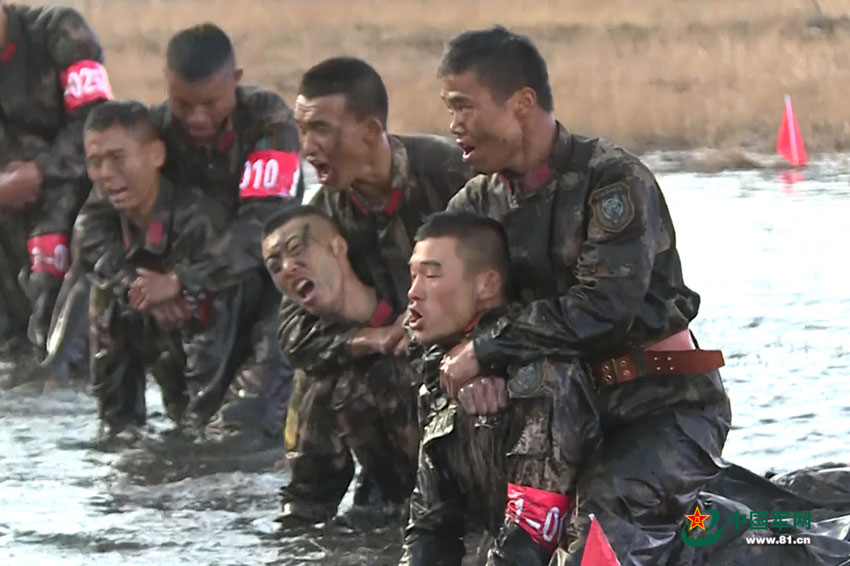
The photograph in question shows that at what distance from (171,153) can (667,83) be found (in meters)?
15.6

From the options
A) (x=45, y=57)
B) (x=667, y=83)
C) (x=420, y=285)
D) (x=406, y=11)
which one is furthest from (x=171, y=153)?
(x=406, y=11)

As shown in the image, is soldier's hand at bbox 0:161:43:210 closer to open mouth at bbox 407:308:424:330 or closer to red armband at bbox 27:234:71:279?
red armband at bbox 27:234:71:279

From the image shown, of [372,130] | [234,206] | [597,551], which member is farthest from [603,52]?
[597,551]

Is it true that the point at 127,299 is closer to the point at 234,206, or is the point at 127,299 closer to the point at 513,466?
the point at 234,206

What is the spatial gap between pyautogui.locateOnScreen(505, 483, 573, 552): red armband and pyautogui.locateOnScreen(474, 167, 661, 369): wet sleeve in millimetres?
329

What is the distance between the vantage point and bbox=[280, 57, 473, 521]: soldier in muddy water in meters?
5.84

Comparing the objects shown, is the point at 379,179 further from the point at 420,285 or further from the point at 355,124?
the point at 420,285

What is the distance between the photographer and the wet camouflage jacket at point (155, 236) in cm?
736

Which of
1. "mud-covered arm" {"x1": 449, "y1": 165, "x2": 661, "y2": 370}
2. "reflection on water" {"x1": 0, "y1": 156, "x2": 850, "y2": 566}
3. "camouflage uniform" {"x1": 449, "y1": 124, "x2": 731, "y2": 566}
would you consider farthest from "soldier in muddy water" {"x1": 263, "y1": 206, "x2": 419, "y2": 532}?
"mud-covered arm" {"x1": 449, "y1": 165, "x2": 661, "y2": 370}

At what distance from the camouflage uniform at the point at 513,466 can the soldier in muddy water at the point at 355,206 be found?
0.89m

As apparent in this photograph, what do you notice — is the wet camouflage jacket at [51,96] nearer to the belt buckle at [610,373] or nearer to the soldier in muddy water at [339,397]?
the soldier in muddy water at [339,397]

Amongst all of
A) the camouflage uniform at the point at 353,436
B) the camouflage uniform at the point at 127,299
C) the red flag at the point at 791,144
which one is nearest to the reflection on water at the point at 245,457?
the camouflage uniform at the point at 353,436

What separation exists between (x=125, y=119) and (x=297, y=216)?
1.38m

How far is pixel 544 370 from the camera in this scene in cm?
462
